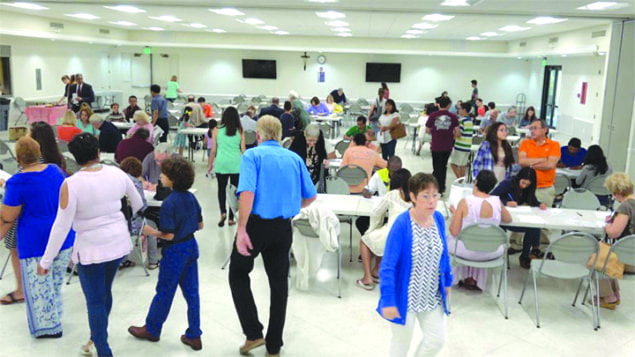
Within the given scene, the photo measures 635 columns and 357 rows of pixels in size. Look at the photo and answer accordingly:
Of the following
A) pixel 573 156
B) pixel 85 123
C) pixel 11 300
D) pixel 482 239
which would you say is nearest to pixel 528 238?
pixel 482 239

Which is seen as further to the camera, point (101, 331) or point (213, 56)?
point (213, 56)

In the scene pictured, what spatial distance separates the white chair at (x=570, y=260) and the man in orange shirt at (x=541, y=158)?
64.5 inches

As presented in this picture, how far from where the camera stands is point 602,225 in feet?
16.6

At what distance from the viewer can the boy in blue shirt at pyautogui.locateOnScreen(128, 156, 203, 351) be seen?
11.8ft

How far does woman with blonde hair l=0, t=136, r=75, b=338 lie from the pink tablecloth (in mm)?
11508

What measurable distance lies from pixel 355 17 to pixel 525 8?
4.52 meters

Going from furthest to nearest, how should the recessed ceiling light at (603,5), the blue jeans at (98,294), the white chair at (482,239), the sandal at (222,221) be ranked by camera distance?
1. the recessed ceiling light at (603,5)
2. the sandal at (222,221)
3. the white chair at (482,239)
4. the blue jeans at (98,294)

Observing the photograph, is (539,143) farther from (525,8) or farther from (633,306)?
(525,8)

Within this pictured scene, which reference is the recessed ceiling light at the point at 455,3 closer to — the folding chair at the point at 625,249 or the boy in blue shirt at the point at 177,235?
the folding chair at the point at 625,249

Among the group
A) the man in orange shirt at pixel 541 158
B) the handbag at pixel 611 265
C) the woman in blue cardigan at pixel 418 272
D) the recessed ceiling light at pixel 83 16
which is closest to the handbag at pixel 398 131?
the man in orange shirt at pixel 541 158

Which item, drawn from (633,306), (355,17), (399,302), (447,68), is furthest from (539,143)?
(447,68)

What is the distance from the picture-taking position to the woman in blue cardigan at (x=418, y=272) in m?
2.82

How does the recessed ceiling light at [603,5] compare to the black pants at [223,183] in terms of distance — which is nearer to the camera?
the black pants at [223,183]

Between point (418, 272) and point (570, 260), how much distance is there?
7.19 feet
